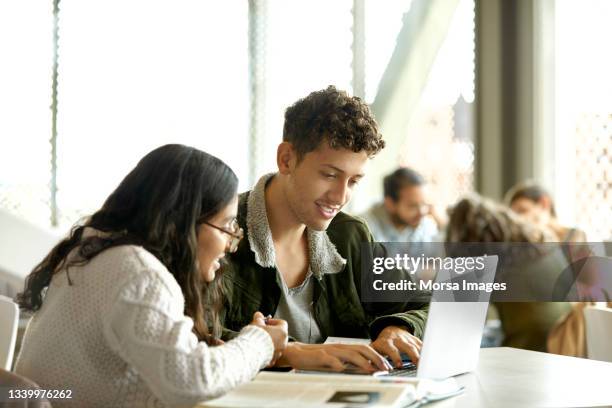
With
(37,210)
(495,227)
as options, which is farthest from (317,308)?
(37,210)

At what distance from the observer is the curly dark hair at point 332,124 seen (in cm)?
217

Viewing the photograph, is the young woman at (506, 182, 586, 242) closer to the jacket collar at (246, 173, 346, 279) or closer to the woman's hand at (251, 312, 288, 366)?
the jacket collar at (246, 173, 346, 279)

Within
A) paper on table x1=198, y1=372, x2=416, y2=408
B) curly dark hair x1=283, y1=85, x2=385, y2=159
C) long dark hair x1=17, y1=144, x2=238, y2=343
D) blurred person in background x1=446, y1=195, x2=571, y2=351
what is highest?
curly dark hair x1=283, y1=85, x2=385, y2=159

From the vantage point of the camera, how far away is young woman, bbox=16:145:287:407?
4.82 feet

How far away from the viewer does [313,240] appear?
2.33 m

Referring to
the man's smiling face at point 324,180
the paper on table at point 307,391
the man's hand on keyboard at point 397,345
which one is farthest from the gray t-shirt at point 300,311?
the paper on table at point 307,391

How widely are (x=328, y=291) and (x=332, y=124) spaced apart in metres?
0.45

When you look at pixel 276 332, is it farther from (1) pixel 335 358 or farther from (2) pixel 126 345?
(2) pixel 126 345

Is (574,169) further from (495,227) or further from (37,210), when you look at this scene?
(37,210)

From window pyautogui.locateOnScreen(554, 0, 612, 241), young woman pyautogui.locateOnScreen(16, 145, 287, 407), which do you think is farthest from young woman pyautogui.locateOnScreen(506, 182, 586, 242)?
young woman pyautogui.locateOnScreen(16, 145, 287, 407)

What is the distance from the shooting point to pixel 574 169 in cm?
573

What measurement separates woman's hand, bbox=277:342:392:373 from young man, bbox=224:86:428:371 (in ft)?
0.72

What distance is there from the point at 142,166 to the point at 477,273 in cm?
72

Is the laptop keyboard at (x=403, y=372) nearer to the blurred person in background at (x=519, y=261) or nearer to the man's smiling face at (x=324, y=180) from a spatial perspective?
the man's smiling face at (x=324, y=180)
